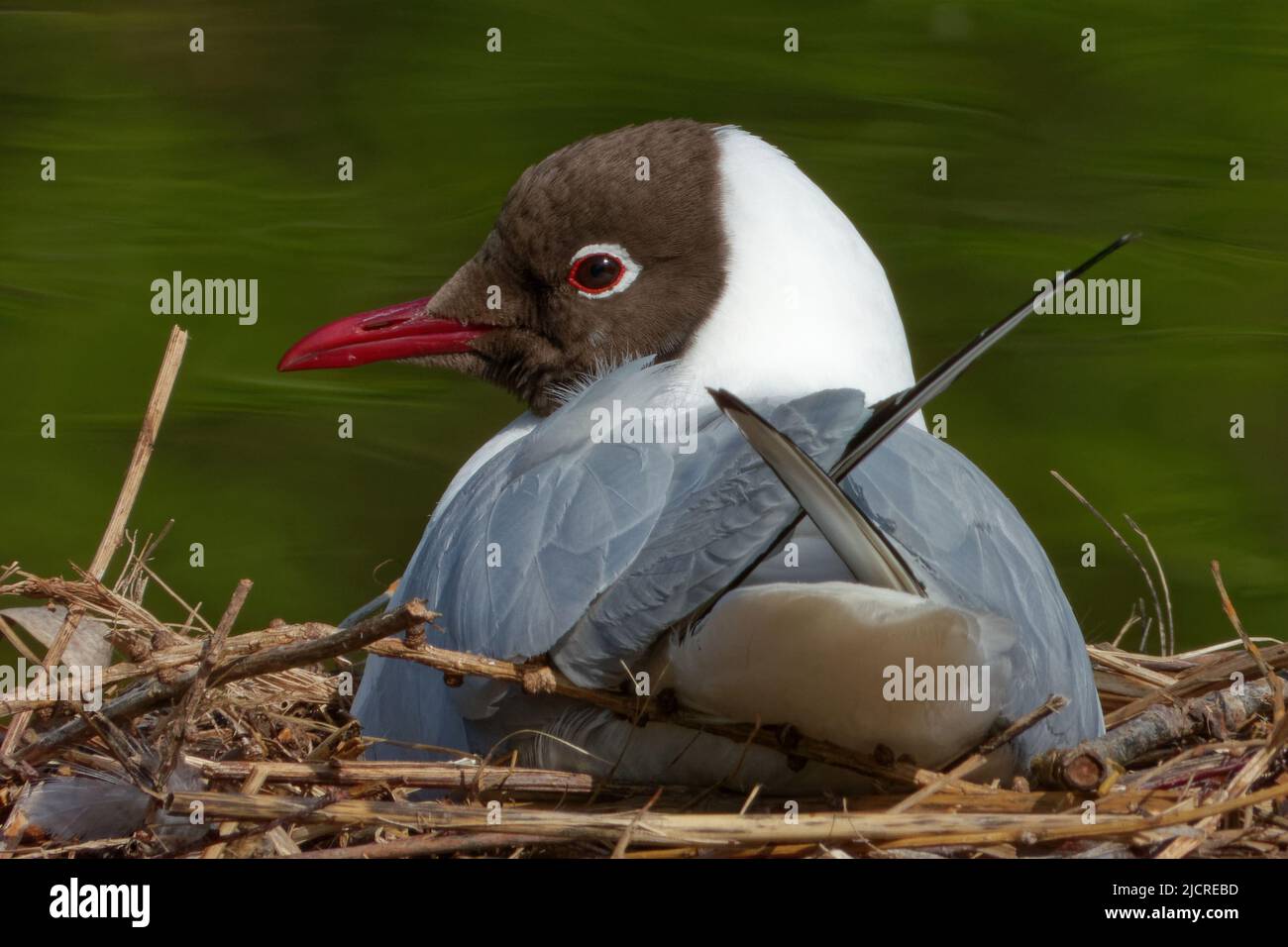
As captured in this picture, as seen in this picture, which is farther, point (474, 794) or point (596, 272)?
point (596, 272)

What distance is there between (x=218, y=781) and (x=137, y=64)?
80.2 inches

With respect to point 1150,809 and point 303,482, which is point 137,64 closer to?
point 303,482

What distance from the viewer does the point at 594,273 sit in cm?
261

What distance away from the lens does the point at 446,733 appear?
1.96m

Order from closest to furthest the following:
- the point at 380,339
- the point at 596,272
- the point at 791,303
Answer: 1. the point at 791,303
2. the point at 596,272
3. the point at 380,339

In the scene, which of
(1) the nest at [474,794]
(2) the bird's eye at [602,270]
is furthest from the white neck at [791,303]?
(1) the nest at [474,794]

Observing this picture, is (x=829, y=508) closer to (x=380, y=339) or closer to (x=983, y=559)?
(x=983, y=559)

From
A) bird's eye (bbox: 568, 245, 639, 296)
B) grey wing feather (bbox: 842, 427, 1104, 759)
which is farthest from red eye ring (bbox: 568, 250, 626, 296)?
grey wing feather (bbox: 842, 427, 1104, 759)

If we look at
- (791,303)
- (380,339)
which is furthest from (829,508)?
(380,339)

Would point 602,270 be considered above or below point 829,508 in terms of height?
above

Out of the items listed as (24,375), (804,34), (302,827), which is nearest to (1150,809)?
(302,827)

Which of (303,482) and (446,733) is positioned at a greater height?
(303,482)

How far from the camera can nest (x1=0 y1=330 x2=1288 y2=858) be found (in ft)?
5.49

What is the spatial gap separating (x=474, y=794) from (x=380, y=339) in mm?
1114
